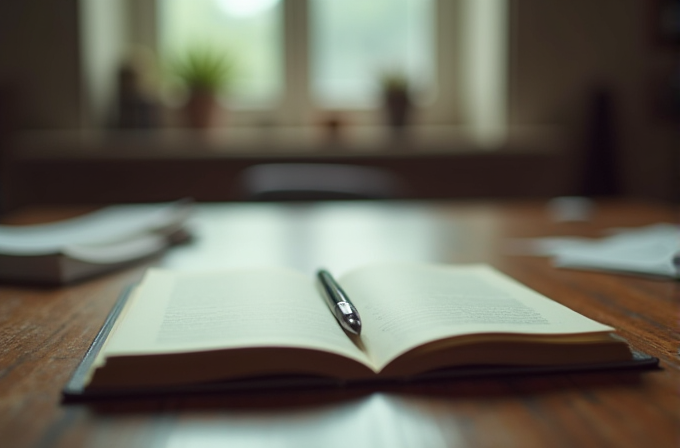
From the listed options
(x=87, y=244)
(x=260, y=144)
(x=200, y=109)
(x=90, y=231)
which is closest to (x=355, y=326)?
(x=87, y=244)

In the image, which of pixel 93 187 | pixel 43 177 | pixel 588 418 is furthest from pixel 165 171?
pixel 588 418

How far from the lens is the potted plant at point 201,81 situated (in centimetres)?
284

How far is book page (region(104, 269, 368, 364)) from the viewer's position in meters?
0.46

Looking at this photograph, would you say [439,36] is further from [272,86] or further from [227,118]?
[227,118]

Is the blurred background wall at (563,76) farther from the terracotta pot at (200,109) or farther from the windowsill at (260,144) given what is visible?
the terracotta pot at (200,109)

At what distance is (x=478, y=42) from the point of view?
305 centimetres

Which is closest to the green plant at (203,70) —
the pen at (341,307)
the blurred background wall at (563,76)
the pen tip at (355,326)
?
the blurred background wall at (563,76)

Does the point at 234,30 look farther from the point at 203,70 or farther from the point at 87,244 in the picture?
the point at 87,244

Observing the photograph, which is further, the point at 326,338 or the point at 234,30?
the point at 234,30

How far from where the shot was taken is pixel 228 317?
1.75ft

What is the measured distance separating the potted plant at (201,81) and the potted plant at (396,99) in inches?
27.5

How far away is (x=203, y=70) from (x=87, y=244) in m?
2.10

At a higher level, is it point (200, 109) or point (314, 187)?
point (200, 109)

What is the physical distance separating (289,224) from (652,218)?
790 millimetres
